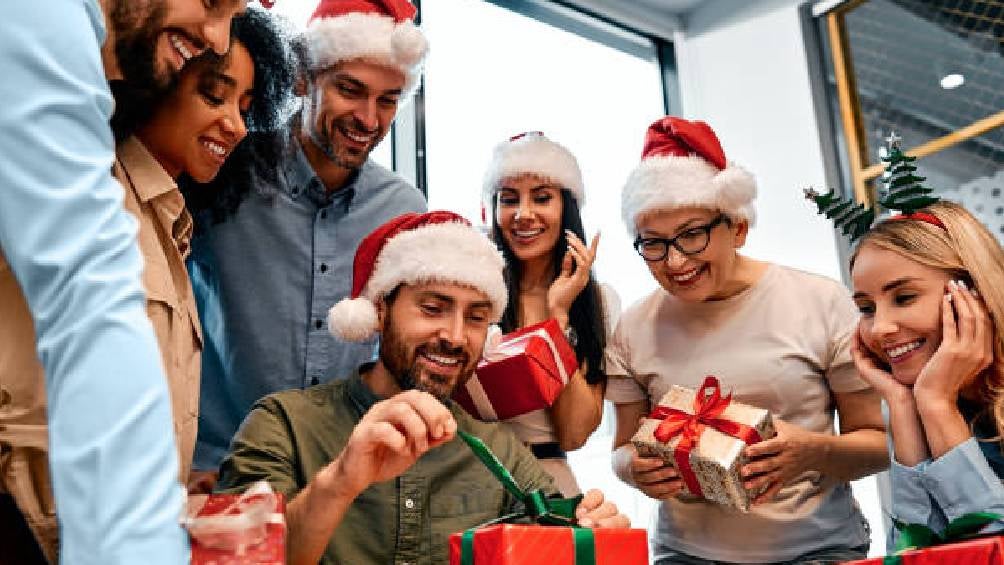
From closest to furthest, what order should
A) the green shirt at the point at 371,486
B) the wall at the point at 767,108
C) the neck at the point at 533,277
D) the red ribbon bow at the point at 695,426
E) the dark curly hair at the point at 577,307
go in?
the green shirt at the point at 371,486
the red ribbon bow at the point at 695,426
the dark curly hair at the point at 577,307
the neck at the point at 533,277
the wall at the point at 767,108

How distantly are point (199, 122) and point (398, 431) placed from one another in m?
0.67

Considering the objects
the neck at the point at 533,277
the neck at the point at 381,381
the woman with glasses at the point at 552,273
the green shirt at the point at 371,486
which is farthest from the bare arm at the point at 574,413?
the neck at the point at 381,381

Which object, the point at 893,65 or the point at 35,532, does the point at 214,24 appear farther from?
the point at 893,65

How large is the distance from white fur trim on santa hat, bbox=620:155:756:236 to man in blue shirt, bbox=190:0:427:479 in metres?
0.65

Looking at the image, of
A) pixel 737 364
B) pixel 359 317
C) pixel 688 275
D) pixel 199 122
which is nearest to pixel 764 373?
pixel 737 364

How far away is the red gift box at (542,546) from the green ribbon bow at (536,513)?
0.01 meters

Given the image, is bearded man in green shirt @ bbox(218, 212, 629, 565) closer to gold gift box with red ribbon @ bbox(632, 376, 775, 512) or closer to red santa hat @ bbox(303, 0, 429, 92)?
gold gift box with red ribbon @ bbox(632, 376, 775, 512)

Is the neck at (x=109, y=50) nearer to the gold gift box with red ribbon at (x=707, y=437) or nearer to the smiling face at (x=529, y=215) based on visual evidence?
the gold gift box with red ribbon at (x=707, y=437)

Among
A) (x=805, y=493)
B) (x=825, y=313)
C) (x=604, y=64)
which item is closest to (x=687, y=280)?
(x=825, y=313)

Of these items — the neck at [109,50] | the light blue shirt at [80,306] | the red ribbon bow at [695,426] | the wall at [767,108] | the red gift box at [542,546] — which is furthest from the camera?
the wall at [767,108]

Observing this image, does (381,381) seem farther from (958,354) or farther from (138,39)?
(958,354)

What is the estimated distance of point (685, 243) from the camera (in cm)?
238

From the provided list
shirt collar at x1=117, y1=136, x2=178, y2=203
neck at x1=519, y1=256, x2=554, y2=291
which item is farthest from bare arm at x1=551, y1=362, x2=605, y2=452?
shirt collar at x1=117, y1=136, x2=178, y2=203

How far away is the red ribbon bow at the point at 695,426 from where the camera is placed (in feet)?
6.34
